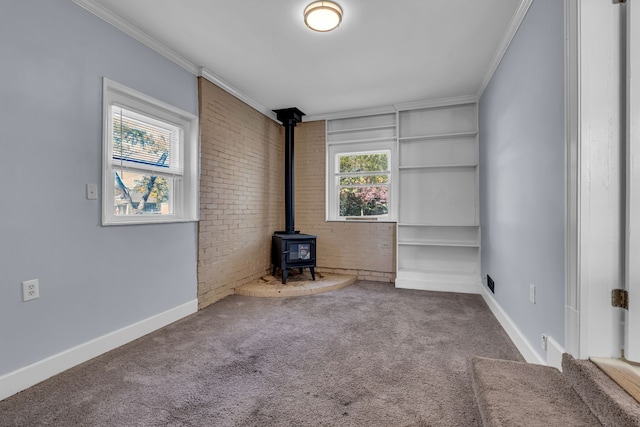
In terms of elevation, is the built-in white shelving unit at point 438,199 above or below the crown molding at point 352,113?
below

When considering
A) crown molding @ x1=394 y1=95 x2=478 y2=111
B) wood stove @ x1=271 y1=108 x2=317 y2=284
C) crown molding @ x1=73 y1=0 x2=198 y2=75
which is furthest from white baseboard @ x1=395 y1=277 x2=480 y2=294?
crown molding @ x1=73 y1=0 x2=198 y2=75

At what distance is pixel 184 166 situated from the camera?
324cm

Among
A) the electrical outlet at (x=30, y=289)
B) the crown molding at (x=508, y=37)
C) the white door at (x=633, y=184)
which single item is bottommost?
the electrical outlet at (x=30, y=289)

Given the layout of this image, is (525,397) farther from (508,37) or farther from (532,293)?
(508,37)

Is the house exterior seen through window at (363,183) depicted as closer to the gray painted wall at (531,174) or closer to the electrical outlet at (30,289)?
the gray painted wall at (531,174)

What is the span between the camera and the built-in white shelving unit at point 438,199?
418cm

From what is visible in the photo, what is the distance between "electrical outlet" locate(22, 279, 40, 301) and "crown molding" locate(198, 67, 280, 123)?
2.47m

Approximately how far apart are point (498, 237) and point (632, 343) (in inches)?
68.6

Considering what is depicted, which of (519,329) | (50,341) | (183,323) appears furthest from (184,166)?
(519,329)

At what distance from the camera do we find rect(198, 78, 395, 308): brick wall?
3461mm

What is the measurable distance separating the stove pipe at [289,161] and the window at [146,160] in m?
1.68

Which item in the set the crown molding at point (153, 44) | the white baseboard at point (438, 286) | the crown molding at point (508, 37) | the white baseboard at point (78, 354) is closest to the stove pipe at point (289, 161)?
the crown molding at point (153, 44)

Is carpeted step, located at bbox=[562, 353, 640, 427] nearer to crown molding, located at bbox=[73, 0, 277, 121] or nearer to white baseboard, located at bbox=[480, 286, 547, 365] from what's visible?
white baseboard, located at bbox=[480, 286, 547, 365]

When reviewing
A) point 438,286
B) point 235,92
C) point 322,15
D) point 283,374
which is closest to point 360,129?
point 235,92
